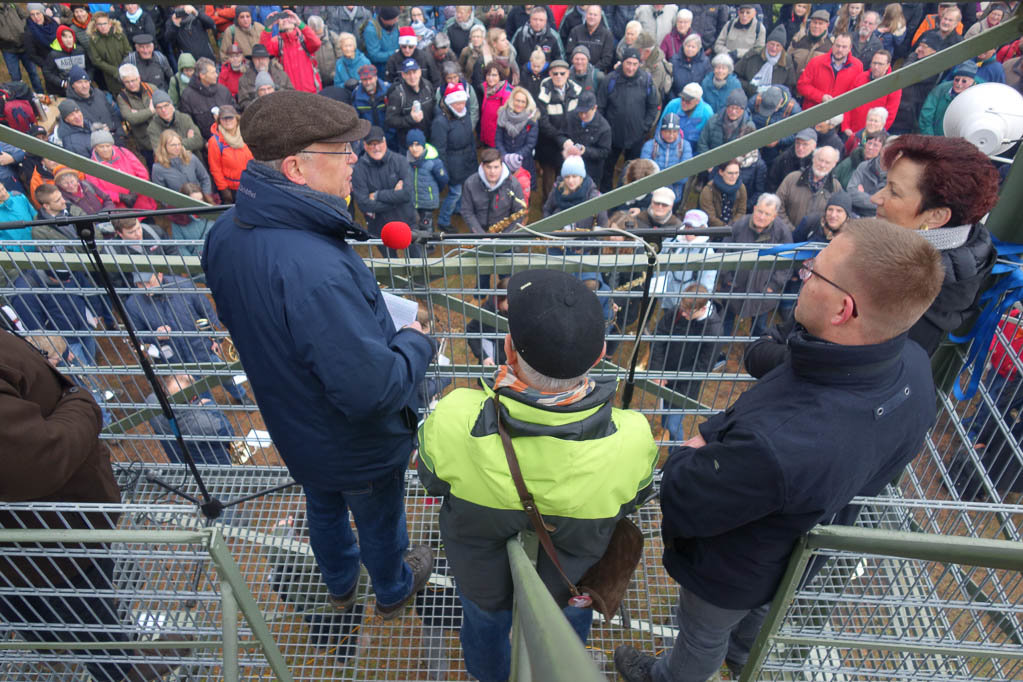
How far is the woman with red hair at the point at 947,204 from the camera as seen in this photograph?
2.13 meters

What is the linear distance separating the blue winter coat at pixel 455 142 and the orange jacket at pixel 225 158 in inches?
76.0

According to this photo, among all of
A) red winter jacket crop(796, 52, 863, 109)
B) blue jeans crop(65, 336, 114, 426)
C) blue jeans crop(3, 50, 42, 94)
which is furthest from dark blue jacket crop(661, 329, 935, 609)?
blue jeans crop(3, 50, 42, 94)

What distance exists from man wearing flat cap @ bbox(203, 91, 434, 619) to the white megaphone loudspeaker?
2.14 meters

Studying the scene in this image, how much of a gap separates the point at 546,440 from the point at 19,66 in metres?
11.0

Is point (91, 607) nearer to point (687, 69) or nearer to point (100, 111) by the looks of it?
point (100, 111)

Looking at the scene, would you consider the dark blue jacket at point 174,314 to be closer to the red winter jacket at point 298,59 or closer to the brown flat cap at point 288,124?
the brown flat cap at point 288,124

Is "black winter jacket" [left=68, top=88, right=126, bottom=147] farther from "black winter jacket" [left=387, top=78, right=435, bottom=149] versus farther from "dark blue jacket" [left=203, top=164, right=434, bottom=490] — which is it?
"dark blue jacket" [left=203, top=164, right=434, bottom=490]

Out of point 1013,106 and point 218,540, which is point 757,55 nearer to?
point 1013,106

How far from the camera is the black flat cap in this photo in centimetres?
160

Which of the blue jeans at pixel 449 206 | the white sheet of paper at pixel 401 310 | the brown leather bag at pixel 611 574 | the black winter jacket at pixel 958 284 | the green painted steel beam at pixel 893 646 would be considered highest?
the black winter jacket at pixel 958 284

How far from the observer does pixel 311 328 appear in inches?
73.4

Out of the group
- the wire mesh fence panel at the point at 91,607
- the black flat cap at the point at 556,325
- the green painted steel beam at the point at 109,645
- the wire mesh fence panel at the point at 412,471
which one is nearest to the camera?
the black flat cap at the point at 556,325

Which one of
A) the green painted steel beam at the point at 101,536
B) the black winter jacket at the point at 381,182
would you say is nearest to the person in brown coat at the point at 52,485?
the green painted steel beam at the point at 101,536

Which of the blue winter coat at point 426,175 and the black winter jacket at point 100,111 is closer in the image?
the blue winter coat at point 426,175
